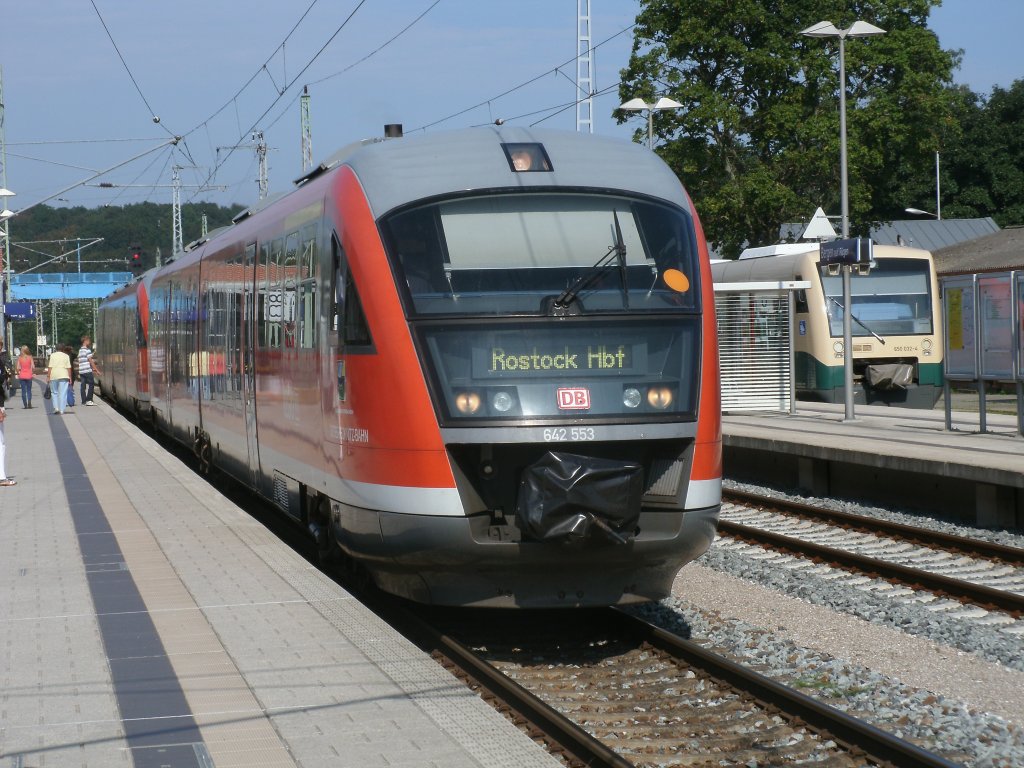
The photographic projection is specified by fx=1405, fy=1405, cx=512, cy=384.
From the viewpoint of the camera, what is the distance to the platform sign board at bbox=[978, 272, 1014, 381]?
15570 mm

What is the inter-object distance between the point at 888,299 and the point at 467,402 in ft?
61.4

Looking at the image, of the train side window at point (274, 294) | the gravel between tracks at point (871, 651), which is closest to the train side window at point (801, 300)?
the gravel between tracks at point (871, 651)

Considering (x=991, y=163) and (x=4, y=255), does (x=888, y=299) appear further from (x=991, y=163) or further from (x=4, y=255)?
(x=991, y=163)

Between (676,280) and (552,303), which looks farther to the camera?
(676,280)

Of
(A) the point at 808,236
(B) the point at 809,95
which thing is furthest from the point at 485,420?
(B) the point at 809,95

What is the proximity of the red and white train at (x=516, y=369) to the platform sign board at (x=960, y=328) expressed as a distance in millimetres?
8765

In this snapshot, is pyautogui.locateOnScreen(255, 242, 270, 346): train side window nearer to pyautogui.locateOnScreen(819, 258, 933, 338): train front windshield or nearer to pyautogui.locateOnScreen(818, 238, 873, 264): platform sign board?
pyautogui.locateOnScreen(818, 238, 873, 264): platform sign board

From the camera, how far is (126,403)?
1321 inches

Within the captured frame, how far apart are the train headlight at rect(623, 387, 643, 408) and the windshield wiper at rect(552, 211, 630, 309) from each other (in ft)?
1.62

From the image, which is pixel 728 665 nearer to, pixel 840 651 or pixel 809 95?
pixel 840 651

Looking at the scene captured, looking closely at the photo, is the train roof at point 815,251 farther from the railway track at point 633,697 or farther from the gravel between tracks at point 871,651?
the railway track at point 633,697

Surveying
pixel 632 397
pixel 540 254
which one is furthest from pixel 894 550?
pixel 540 254

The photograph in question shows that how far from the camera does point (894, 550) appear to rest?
38.9 ft

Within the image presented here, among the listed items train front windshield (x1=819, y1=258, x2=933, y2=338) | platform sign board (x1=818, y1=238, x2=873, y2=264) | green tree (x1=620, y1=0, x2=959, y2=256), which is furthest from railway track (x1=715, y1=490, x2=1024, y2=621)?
green tree (x1=620, y1=0, x2=959, y2=256)
